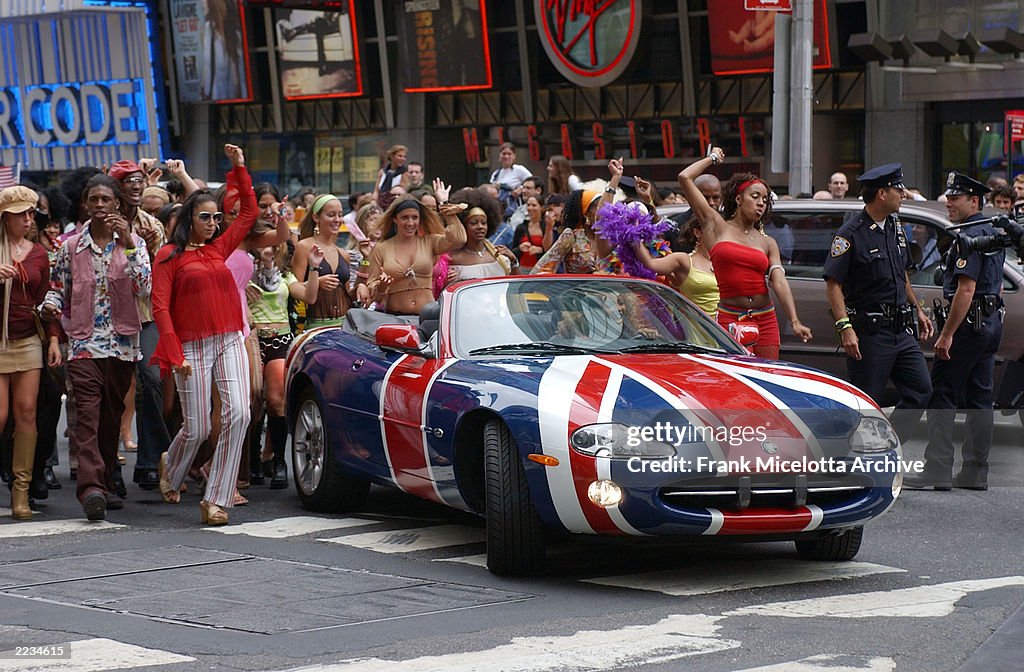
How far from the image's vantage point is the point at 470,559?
813 cm

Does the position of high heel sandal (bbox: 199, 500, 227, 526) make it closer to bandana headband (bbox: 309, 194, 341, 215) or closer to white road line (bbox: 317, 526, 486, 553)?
white road line (bbox: 317, 526, 486, 553)

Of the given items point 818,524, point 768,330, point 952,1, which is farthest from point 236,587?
point 952,1

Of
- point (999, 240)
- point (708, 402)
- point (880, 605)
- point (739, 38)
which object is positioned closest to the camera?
point (880, 605)

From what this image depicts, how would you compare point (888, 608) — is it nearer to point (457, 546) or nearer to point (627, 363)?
point (627, 363)

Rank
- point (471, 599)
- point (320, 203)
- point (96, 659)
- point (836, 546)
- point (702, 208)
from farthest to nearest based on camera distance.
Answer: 1. point (320, 203)
2. point (702, 208)
3. point (836, 546)
4. point (471, 599)
5. point (96, 659)

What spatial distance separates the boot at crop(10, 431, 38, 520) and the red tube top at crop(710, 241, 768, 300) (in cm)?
421

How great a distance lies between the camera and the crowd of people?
31.1 feet

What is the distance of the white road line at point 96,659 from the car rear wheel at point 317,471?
10.5ft

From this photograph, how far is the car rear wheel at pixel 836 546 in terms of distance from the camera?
7.95 meters

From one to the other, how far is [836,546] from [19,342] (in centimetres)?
485

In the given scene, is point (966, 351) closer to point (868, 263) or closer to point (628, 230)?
point (868, 263)

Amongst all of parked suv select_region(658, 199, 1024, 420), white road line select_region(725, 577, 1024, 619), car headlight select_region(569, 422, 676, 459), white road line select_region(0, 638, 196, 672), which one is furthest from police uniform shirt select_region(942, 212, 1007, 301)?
white road line select_region(0, 638, 196, 672)

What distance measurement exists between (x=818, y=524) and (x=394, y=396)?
2.39m

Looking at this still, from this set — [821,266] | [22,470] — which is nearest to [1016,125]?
[821,266]
